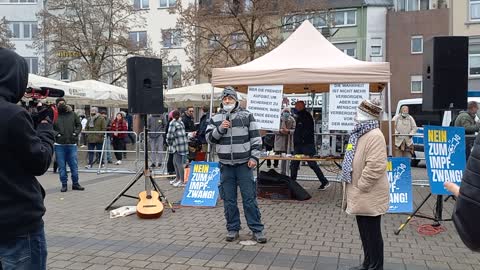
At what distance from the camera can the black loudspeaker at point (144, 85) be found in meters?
7.51

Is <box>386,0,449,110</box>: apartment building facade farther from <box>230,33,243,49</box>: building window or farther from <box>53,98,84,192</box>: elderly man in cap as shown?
<box>53,98,84,192</box>: elderly man in cap

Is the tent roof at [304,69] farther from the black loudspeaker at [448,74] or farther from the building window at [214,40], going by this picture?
the building window at [214,40]

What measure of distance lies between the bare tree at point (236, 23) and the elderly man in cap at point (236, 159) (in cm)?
1467

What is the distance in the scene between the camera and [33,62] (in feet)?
148

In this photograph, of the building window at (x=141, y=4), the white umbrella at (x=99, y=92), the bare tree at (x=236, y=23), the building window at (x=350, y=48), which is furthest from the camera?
the building window at (x=141, y=4)

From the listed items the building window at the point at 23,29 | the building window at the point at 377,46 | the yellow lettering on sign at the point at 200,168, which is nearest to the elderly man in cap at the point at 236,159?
the yellow lettering on sign at the point at 200,168

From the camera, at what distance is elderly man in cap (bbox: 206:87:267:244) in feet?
19.1

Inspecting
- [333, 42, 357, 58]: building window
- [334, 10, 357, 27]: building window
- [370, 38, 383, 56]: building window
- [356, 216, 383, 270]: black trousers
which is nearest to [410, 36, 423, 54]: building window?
[370, 38, 383, 56]: building window

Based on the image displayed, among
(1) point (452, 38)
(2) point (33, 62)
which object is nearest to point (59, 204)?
(1) point (452, 38)

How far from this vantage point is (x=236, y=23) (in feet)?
70.4

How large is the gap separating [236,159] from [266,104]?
294cm

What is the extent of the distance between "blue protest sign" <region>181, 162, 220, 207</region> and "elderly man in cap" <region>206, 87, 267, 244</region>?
2129 mm

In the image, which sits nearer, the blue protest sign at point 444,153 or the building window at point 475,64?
the blue protest sign at point 444,153

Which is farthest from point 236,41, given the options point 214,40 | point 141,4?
point 141,4
